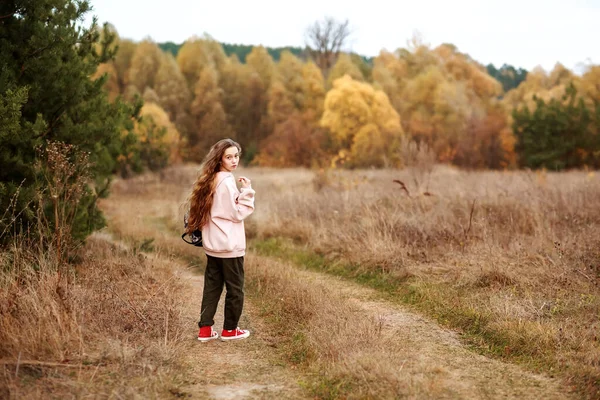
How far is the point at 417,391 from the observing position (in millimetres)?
3861

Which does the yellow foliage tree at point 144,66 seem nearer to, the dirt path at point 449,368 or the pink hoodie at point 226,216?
the pink hoodie at point 226,216

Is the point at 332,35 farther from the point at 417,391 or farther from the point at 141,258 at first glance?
the point at 417,391

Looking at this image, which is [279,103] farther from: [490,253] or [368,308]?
[368,308]

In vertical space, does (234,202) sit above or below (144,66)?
below

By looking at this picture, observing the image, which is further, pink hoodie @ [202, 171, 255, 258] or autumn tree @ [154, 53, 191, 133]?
autumn tree @ [154, 53, 191, 133]

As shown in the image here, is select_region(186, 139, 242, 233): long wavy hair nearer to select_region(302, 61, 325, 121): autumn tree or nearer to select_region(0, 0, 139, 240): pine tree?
select_region(0, 0, 139, 240): pine tree

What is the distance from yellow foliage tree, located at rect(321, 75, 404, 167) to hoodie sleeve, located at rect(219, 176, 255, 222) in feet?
100

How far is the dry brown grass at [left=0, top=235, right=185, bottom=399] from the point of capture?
3867 millimetres

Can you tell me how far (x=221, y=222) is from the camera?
5129 millimetres

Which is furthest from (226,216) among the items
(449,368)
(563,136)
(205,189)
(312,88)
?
(312,88)

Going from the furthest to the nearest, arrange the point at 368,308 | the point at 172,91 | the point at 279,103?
the point at 279,103 < the point at 172,91 < the point at 368,308

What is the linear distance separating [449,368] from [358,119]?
1320 inches

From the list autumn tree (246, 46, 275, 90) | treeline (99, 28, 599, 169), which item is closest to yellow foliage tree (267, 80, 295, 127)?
treeline (99, 28, 599, 169)

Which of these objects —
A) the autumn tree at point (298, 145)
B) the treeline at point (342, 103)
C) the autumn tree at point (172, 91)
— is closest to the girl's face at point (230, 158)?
the treeline at point (342, 103)
